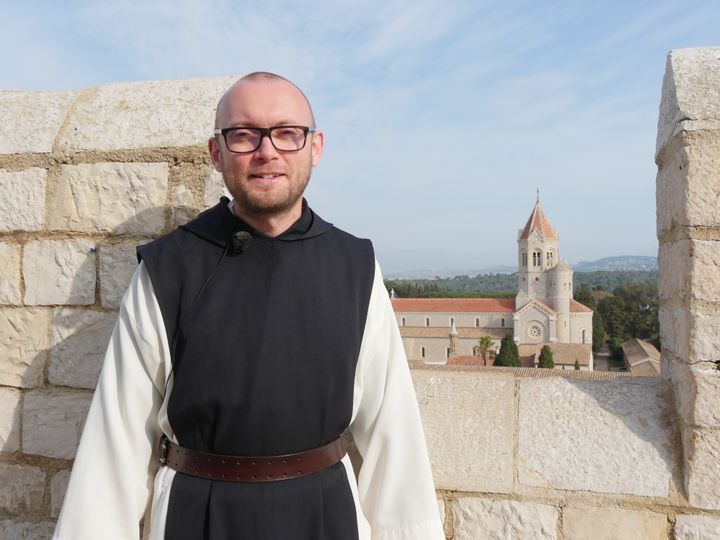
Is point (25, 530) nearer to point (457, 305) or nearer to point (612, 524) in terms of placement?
point (612, 524)

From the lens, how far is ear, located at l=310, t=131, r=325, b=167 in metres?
1.53

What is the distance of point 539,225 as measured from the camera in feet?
221

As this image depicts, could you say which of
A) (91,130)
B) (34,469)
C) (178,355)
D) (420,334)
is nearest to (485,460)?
(178,355)

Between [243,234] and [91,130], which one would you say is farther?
[91,130]

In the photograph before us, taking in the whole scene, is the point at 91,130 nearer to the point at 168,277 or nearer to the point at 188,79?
the point at 188,79

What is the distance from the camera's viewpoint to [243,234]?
147cm

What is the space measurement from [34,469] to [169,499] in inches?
42.1

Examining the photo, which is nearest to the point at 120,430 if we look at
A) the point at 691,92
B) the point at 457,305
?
the point at 691,92

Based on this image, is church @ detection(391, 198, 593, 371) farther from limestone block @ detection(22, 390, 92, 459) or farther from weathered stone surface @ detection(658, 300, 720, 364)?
weathered stone surface @ detection(658, 300, 720, 364)

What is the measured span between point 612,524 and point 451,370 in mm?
699

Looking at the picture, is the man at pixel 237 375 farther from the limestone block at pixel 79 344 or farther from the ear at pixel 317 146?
the limestone block at pixel 79 344

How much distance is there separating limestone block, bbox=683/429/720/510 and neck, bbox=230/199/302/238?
135cm

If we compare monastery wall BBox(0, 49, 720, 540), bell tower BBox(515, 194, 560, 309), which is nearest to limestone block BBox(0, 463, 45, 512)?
monastery wall BBox(0, 49, 720, 540)

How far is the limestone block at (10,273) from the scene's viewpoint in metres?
2.15
